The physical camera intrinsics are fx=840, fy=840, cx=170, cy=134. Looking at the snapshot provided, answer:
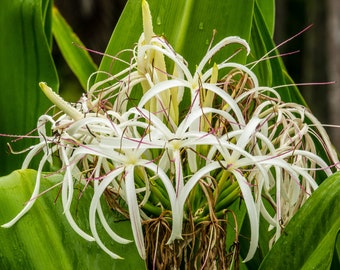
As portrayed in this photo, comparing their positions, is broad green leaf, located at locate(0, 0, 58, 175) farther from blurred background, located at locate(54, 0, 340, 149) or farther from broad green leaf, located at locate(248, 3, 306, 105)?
blurred background, located at locate(54, 0, 340, 149)

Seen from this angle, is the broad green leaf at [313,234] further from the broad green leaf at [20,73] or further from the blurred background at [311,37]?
the blurred background at [311,37]

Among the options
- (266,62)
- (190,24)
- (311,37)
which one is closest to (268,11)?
(266,62)

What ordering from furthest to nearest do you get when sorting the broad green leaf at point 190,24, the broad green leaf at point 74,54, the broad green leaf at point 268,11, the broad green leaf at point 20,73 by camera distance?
the broad green leaf at point 74,54, the broad green leaf at point 268,11, the broad green leaf at point 20,73, the broad green leaf at point 190,24

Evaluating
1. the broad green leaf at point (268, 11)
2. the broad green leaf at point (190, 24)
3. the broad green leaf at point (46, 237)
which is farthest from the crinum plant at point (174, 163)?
the broad green leaf at point (268, 11)

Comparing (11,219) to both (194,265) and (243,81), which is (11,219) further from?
(243,81)

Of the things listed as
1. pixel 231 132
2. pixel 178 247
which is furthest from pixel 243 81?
pixel 178 247

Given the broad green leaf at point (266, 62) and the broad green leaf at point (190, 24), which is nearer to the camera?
the broad green leaf at point (190, 24)
